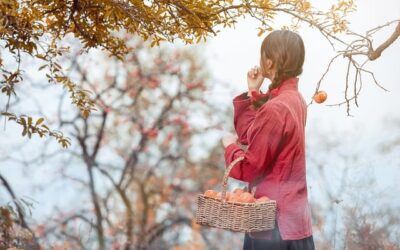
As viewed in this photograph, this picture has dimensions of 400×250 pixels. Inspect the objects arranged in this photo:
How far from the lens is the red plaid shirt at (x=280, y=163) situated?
2.13 m

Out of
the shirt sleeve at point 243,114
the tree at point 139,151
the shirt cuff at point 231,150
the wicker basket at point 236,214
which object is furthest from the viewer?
the tree at point 139,151

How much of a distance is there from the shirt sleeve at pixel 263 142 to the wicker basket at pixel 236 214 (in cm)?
4

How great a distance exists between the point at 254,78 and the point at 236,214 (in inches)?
21.8

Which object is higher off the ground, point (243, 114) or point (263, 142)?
point (243, 114)

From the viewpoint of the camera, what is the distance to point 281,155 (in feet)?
7.07

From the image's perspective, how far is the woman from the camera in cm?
213

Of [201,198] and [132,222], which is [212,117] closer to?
[132,222]

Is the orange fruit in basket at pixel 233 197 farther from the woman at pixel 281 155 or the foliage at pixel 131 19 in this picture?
the foliage at pixel 131 19

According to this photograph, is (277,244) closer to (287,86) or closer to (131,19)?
(287,86)

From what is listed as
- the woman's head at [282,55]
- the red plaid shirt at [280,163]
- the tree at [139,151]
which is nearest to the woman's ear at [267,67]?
the woman's head at [282,55]

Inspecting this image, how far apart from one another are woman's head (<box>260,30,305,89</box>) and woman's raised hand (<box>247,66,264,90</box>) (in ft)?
0.40

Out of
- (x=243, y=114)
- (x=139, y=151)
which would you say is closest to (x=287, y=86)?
(x=243, y=114)

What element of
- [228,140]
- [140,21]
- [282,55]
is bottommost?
[228,140]

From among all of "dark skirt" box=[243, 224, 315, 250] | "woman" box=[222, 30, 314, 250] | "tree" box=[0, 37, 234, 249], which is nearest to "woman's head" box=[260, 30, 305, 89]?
"woman" box=[222, 30, 314, 250]
